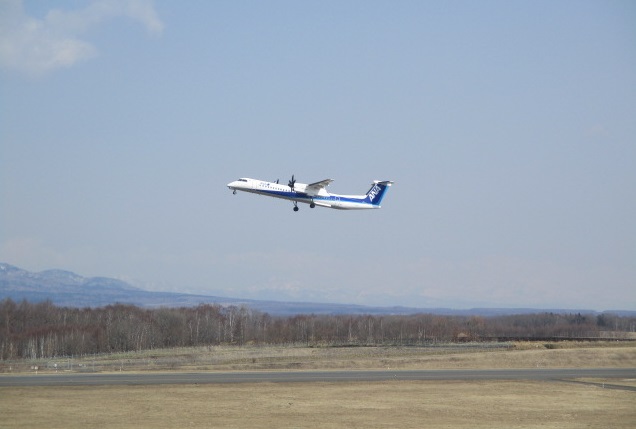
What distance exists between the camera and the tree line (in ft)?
333

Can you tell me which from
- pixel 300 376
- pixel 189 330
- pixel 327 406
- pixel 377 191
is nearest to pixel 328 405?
pixel 327 406

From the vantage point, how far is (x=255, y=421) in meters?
36.0

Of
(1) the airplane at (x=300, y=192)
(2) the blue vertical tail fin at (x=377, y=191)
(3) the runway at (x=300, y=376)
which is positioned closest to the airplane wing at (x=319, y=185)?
(1) the airplane at (x=300, y=192)

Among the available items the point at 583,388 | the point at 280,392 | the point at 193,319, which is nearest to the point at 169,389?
the point at 280,392

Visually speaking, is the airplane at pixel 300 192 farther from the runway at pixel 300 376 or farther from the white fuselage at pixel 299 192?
the runway at pixel 300 376

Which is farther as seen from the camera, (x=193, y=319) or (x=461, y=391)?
(x=193, y=319)

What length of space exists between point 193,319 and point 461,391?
87.2 m

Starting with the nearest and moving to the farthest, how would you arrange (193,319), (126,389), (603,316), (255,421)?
(255,421) < (126,389) < (193,319) < (603,316)

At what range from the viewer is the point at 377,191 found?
85.1 meters

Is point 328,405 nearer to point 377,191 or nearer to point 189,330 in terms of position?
point 377,191

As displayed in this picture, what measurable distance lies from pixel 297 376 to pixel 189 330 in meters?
68.7

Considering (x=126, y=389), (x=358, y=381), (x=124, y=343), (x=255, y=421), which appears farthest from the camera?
(x=124, y=343)

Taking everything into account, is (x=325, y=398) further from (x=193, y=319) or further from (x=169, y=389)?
(x=193, y=319)

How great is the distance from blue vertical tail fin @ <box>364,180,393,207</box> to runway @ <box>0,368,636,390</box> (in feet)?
94.5
